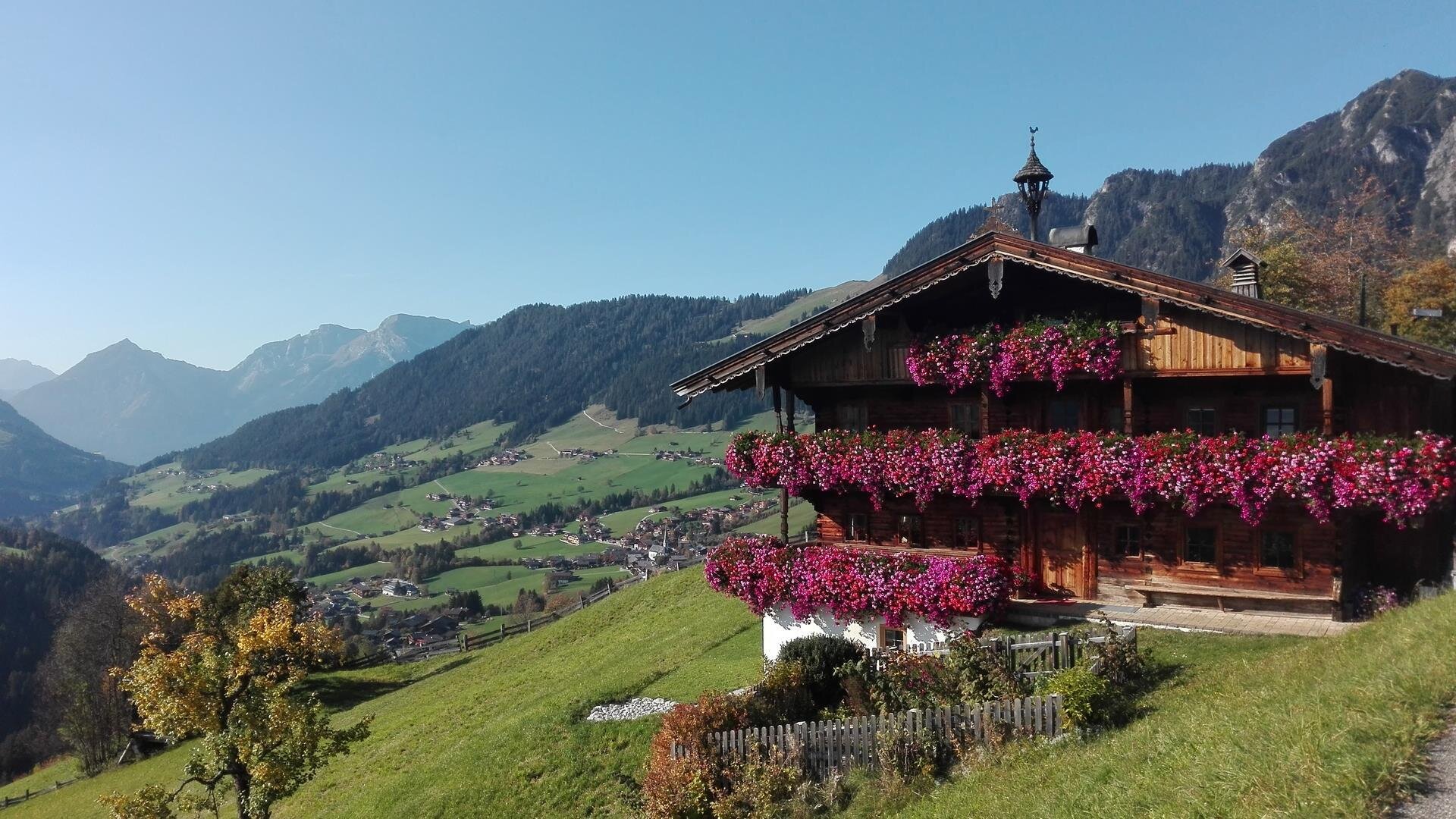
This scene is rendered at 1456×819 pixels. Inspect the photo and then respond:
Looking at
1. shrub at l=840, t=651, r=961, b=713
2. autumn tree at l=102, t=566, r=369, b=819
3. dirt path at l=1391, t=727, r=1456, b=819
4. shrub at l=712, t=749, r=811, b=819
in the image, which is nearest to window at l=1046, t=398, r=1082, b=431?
shrub at l=840, t=651, r=961, b=713

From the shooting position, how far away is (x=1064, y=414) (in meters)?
20.3

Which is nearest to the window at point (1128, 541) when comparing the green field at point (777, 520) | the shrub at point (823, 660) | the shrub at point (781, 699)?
the shrub at point (823, 660)

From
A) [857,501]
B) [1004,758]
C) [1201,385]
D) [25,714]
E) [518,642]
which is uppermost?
[1201,385]

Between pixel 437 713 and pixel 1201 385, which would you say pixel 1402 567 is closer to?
pixel 1201 385

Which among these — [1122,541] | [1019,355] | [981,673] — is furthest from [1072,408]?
[981,673]

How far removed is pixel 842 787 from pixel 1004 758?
8.93 feet

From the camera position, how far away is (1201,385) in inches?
739

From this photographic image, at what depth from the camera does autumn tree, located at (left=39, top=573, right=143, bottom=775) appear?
50406mm

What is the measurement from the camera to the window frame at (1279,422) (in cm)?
1802

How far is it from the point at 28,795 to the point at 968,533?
177ft

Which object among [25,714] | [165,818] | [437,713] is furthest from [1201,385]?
[25,714]

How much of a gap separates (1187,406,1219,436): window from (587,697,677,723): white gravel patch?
13436 millimetres

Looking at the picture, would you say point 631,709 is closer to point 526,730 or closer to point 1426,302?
point 526,730

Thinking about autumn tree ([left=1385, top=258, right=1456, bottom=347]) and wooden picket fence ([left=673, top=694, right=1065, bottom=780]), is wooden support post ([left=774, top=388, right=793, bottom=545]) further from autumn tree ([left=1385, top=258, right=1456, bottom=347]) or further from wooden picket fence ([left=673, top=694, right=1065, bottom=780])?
autumn tree ([left=1385, top=258, right=1456, bottom=347])
